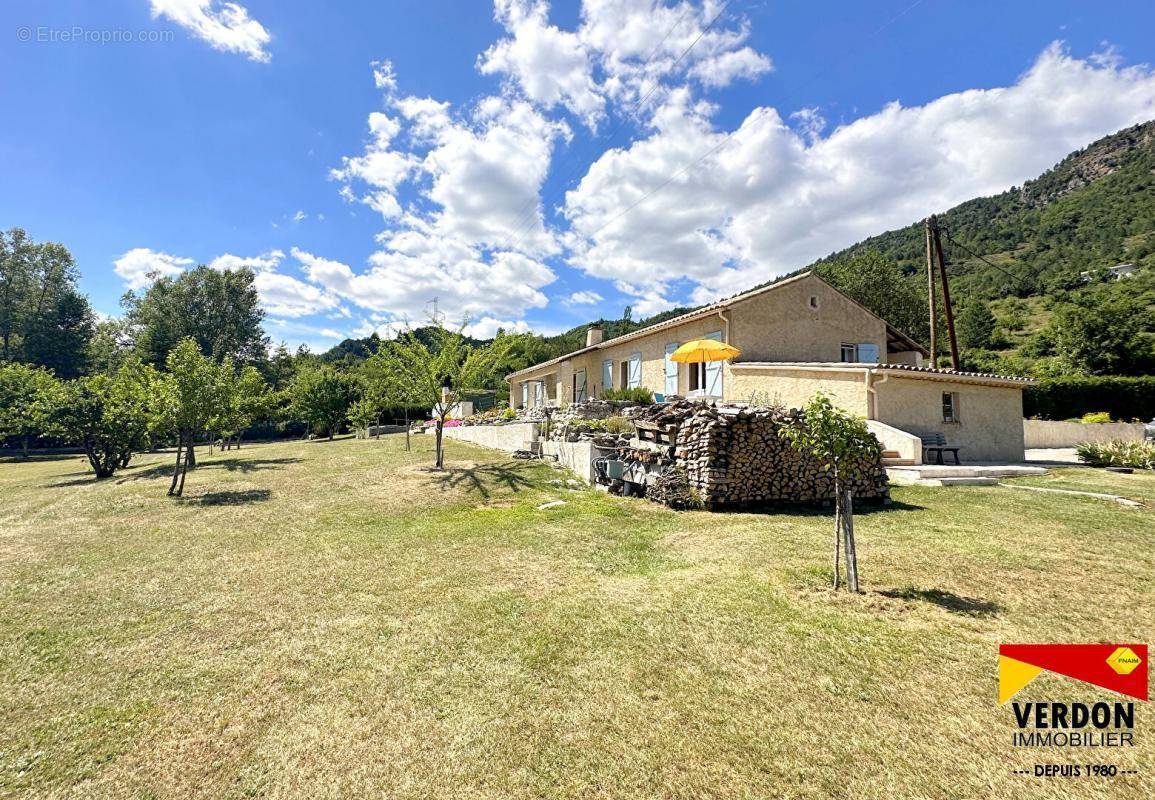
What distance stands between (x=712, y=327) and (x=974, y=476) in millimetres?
9026

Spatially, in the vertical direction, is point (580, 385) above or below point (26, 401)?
above

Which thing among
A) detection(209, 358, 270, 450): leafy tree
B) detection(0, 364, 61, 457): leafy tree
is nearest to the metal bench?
detection(209, 358, 270, 450): leafy tree

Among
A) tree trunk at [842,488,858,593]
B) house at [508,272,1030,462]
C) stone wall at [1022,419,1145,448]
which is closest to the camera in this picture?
tree trunk at [842,488,858,593]

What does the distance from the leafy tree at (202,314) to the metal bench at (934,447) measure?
55967 millimetres

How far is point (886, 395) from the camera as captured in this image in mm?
13438

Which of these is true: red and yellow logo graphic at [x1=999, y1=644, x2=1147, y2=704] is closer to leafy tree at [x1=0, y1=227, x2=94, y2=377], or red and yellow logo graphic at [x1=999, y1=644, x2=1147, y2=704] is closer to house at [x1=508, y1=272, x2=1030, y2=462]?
house at [x1=508, y1=272, x2=1030, y2=462]

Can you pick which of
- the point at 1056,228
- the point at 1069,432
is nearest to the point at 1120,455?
the point at 1069,432

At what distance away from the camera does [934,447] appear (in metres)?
13.4

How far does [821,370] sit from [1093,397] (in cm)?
2149

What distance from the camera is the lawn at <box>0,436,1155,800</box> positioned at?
282cm

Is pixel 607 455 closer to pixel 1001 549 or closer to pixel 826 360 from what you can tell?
pixel 1001 549

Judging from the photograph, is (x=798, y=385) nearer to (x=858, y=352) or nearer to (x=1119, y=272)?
(x=858, y=352)

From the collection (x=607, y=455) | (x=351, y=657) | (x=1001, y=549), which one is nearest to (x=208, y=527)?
(x=351, y=657)

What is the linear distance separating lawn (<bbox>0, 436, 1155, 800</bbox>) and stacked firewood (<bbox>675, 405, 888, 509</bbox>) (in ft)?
3.87
